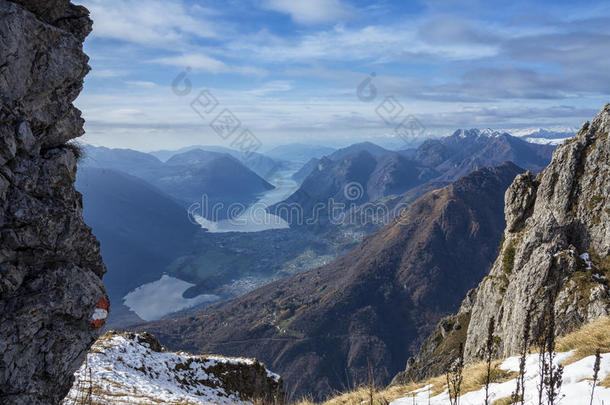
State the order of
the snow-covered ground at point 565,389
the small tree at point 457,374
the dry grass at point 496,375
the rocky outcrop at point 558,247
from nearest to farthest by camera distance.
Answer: the small tree at point 457,374, the snow-covered ground at point 565,389, the dry grass at point 496,375, the rocky outcrop at point 558,247

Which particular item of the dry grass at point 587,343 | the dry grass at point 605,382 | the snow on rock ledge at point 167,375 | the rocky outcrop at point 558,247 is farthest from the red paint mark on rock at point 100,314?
the rocky outcrop at point 558,247

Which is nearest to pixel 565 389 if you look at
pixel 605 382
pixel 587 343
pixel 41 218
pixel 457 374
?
pixel 605 382

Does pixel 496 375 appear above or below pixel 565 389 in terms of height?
below

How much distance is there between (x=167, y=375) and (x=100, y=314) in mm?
17990

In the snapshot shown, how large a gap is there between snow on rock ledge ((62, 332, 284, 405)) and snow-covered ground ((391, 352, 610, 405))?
13575 mm

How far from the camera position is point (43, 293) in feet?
34.8

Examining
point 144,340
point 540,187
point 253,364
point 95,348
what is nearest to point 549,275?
point 540,187

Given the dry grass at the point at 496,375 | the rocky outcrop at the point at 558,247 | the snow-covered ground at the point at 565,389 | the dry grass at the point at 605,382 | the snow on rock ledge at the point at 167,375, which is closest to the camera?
the snow-covered ground at the point at 565,389

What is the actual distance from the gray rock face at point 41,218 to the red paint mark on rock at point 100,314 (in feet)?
0.61

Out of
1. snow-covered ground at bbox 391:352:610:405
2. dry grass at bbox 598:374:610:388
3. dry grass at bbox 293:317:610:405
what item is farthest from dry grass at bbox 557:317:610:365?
dry grass at bbox 598:374:610:388

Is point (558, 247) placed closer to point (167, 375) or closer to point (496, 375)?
point (496, 375)

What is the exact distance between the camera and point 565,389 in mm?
9258

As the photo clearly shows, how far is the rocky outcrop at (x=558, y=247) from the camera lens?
32844 millimetres

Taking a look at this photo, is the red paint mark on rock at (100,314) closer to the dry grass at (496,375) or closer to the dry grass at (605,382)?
the dry grass at (496,375)
